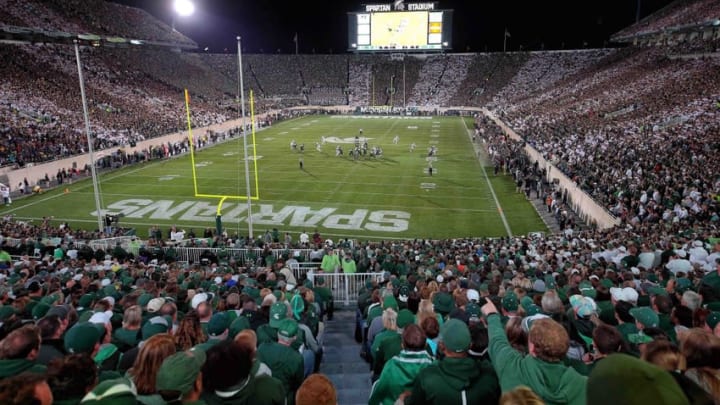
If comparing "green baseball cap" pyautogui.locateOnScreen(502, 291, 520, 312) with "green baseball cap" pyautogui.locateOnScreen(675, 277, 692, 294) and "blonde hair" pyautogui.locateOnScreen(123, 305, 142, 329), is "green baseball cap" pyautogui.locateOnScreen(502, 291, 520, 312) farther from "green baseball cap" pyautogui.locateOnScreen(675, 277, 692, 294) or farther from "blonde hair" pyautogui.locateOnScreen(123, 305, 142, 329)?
"blonde hair" pyautogui.locateOnScreen(123, 305, 142, 329)

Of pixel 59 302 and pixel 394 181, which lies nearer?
pixel 59 302

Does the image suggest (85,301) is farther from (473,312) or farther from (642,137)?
(642,137)

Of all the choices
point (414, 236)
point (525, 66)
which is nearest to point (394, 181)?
point (414, 236)

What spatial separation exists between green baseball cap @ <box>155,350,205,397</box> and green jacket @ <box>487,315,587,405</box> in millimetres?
1949

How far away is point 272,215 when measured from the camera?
898 inches

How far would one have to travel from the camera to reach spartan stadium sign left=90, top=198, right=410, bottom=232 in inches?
845

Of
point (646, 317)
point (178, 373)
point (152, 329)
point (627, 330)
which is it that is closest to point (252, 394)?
point (178, 373)

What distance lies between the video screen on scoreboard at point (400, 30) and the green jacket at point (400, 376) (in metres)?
66.1

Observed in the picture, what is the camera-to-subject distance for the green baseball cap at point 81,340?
4.02 meters

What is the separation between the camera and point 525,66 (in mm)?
78875

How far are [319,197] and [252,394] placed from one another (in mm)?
22583

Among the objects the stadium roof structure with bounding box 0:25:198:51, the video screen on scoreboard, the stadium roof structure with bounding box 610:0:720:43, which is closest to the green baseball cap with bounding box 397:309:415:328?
the stadium roof structure with bounding box 0:25:198:51

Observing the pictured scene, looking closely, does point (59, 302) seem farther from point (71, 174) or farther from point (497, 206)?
point (71, 174)

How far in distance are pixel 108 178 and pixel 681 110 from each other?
33.2m
